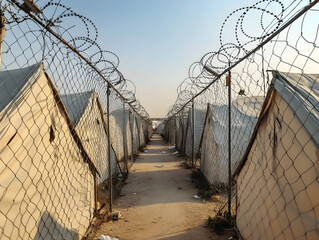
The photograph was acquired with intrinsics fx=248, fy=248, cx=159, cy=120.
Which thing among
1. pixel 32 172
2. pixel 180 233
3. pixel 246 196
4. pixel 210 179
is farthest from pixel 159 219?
pixel 32 172

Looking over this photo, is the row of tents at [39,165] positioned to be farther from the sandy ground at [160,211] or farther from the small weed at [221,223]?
the small weed at [221,223]

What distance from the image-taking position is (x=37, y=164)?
252 centimetres

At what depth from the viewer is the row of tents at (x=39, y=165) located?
2131 millimetres

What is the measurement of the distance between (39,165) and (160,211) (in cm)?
291

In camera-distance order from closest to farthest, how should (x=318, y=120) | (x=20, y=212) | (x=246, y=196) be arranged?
(x=318, y=120) → (x=20, y=212) → (x=246, y=196)

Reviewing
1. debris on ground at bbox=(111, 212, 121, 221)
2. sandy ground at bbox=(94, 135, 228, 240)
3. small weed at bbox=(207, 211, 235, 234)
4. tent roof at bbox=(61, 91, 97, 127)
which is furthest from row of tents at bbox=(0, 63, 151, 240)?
small weed at bbox=(207, 211, 235, 234)

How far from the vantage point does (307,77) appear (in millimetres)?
2855

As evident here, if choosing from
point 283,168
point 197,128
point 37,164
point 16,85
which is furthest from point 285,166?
point 197,128

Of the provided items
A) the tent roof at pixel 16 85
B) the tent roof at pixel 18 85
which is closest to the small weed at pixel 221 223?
the tent roof at pixel 18 85

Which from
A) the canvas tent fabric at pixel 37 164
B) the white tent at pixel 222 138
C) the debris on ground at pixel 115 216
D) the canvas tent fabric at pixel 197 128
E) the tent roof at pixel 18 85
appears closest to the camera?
the canvas tent fabric at pixel 37 164

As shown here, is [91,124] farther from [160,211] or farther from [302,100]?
[302,100]

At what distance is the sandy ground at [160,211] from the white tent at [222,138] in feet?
2.36

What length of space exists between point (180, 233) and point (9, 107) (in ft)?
9.82

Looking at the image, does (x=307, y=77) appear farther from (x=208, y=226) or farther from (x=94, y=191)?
(x=94, y=191)
